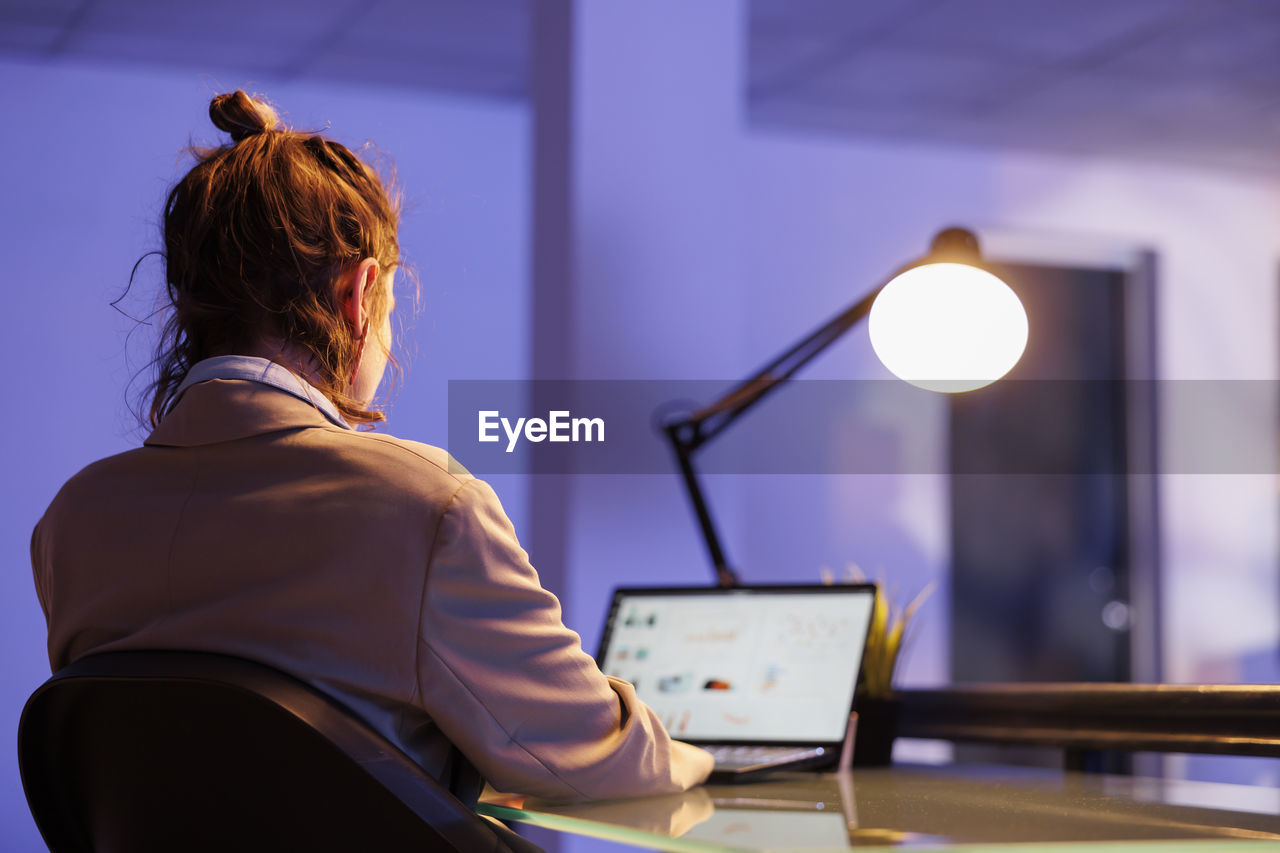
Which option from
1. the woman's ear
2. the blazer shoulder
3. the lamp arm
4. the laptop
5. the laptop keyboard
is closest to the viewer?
the blazer shoulder

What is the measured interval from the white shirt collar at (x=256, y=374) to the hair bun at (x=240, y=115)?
0.23 metres

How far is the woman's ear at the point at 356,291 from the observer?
45.1 inches

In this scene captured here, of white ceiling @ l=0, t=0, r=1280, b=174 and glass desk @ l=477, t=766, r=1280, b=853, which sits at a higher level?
white ceiling @ l=0, t=0, r=1280, b=174

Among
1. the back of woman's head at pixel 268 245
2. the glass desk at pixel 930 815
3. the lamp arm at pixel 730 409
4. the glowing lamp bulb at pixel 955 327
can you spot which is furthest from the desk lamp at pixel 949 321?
the back of woman's head at pixel 268 245

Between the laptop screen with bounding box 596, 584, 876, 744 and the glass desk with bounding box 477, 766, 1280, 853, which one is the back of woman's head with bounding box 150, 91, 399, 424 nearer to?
the glass desk with bounding box 477, 766, 1280, 853

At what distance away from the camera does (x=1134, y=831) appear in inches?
40.9

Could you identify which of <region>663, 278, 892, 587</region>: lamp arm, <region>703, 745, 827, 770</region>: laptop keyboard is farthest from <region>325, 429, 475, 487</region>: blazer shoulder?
<region>663, 278, 892, 587</region>: lamp arm

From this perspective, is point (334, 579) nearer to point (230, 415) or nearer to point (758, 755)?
point (230, 415)

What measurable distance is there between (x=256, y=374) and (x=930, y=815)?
0.70m

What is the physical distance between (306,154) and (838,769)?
90cm

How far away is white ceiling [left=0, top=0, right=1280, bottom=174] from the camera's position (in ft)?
9.89

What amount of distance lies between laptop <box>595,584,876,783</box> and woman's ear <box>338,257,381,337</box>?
2.14ft

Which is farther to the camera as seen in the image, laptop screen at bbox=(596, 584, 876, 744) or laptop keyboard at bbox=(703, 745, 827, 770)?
laptop screen at bbox=(596, 584, 876, 744)

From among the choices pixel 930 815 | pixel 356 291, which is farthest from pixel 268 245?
pixel 930 815
